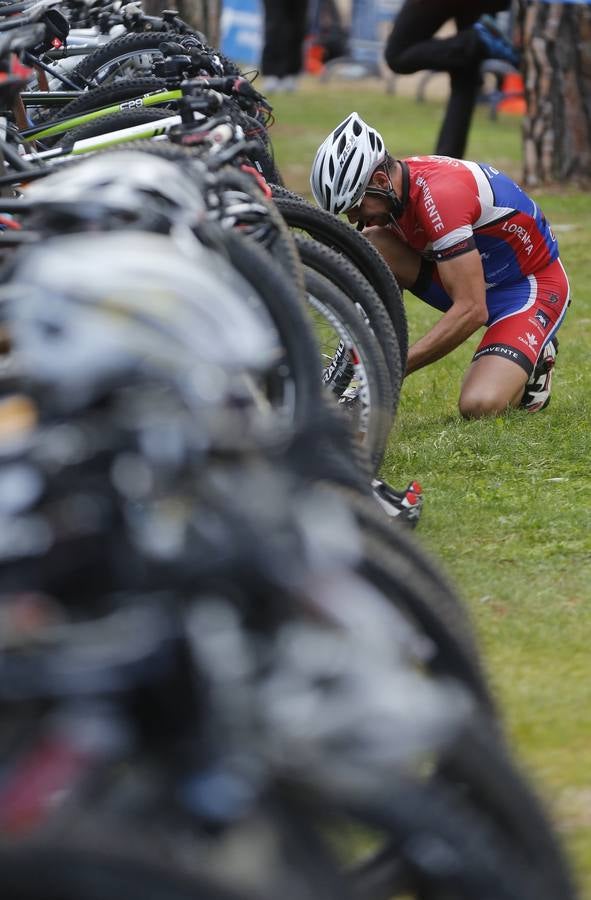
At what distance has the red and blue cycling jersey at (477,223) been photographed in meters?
5.76

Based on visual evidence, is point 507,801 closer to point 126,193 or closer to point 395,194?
point 126,193

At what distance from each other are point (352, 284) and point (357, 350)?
0.33m

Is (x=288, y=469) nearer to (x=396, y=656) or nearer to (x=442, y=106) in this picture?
(x=396, y=656)

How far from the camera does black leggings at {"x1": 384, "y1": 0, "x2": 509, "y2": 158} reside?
1127 cm

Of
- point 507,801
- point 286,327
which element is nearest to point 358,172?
point 286,327

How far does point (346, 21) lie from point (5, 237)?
2354 centimetres

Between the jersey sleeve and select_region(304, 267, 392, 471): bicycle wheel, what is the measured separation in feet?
4.94

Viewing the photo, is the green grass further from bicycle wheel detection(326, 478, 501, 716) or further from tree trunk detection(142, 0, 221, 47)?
tree trunk detection(142, 0, 221, 47)

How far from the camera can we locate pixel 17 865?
1636 mm

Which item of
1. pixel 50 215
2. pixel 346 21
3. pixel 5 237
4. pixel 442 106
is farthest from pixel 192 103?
pixel 346 21

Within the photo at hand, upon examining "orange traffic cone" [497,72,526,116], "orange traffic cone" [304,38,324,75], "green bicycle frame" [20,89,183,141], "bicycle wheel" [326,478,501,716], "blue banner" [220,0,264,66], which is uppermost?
"bicycle wheel" [326,478,501,716]

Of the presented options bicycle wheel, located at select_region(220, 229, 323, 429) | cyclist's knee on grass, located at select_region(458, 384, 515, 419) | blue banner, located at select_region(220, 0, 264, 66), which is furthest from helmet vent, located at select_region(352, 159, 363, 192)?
blue banner, located at select_region(220, 0, 264, 66)

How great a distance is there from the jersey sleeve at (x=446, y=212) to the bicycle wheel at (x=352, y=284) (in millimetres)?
1349

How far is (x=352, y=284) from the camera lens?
4.35 m
